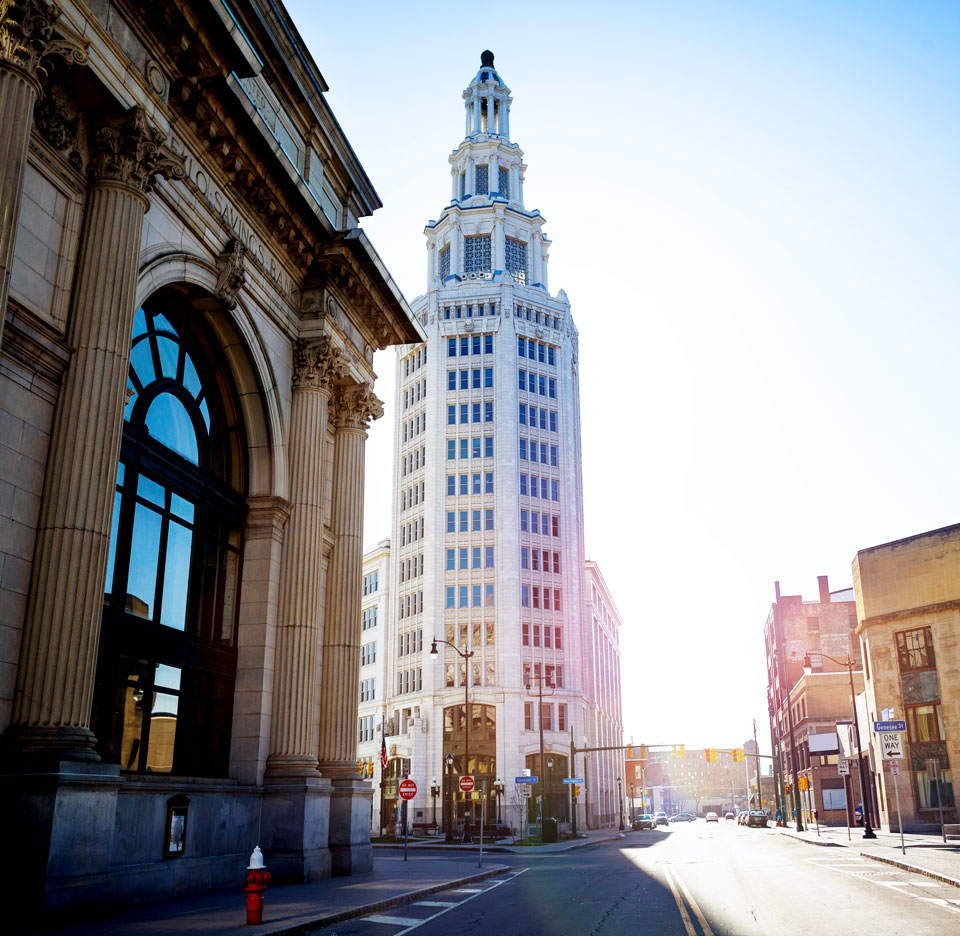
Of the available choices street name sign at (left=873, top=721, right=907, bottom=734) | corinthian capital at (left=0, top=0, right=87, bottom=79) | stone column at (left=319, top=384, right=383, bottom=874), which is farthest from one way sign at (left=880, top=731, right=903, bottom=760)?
corinthian capital at (left=0, top=0, right=87, bottom=79)

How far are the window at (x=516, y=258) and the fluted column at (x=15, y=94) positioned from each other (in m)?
78.0

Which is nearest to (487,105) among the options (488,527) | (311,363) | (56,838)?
(488,527)

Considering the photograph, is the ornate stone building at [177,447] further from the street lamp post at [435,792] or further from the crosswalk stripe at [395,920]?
the street lamp post at [435,792]

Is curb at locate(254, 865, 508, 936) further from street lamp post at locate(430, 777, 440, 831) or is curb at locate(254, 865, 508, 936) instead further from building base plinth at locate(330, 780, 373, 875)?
street lamp post at locate(430, 777, 440, 831)

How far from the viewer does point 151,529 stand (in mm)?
19344

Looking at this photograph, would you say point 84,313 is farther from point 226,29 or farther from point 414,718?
point 414,718

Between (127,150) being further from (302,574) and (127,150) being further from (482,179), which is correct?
(482,179)

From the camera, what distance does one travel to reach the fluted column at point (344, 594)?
81.6 feet

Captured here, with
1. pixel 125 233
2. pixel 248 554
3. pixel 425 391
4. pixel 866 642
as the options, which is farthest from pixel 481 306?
pixel 125 233

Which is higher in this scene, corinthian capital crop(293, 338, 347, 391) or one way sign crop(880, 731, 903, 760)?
corinthian capital crop(293, 338, 347, 391)

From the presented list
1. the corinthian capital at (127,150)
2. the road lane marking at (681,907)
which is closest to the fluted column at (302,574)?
the corinthian capital at (127,150)

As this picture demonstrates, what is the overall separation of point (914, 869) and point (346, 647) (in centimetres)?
1604

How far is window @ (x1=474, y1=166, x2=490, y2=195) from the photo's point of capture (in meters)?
96.7

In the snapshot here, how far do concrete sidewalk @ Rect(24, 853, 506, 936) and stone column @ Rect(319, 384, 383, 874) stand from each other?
4.10 feet
